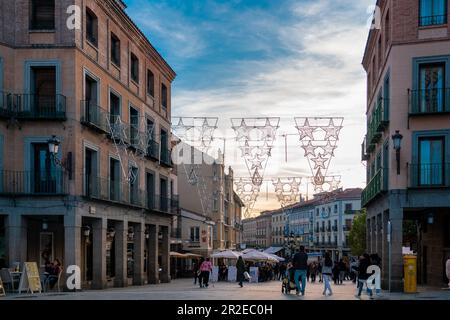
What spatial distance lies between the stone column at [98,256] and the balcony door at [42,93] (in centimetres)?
608

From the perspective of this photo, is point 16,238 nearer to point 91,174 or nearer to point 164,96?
point 91,174

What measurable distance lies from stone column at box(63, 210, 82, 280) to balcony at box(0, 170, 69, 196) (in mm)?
1154

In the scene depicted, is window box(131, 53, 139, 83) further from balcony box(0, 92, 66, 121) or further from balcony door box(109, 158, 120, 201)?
balcony box(0, 92, 66, 121)

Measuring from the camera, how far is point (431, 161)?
1047 inches

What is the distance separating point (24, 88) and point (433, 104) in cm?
1751

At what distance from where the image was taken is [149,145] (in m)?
40.4

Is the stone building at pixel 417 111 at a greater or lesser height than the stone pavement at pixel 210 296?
greater

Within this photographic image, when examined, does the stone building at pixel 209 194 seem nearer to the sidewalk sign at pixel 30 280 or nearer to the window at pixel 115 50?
the window at pixel 115 50

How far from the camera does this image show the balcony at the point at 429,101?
2634cm

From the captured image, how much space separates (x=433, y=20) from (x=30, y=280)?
19444mm

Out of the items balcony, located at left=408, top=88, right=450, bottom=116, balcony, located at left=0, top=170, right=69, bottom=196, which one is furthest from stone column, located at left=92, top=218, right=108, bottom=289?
balcony, located at left=408, top=88, right=450, bottom=116

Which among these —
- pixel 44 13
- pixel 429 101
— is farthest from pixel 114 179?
pixel 429 101

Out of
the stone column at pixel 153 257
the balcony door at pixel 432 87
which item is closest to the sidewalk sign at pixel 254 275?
the stone column at pixel 153 257

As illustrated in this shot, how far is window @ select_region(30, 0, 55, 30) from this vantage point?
28.0 metres
